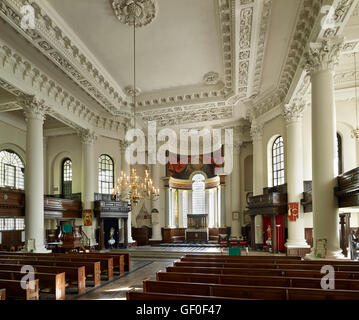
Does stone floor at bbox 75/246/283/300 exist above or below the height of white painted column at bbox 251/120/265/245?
below

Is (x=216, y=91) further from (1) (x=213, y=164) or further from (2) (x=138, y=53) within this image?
(1) (x=213, y=164)

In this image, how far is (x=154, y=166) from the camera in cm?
2102

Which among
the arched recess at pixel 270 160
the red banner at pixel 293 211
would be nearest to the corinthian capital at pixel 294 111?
the arched recess at pixel 270 160

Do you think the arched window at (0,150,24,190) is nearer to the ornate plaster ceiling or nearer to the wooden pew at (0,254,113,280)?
the ornate plaster ceiling

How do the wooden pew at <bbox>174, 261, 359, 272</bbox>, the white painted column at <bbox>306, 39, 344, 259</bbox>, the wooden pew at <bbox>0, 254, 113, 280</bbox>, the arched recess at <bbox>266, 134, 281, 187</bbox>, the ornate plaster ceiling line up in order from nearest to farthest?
the wooden pew at <bbox>174, 261, 359, 272</bbox>, the white painted column at <bbox>306, 39, 344, 259</bbox>, the wooden pew at <bbox>0, 254, 113, 280</bbox>, the ornate plaster ceiling, the arched recess at <bbox>266, 134, 281, 187</bbox>

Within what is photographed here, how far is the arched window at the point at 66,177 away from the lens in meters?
18.2

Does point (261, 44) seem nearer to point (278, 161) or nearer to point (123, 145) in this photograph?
point (278, 161)

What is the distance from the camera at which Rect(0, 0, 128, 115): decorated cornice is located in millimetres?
8695

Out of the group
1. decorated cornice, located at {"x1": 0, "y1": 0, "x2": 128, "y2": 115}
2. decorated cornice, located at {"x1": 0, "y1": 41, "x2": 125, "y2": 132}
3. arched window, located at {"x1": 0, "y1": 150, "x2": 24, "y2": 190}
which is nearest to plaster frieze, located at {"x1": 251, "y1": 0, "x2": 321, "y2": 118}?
decorated cornice, located at {"x1": 0, "y1": 0, "x2": 128, "y2": 115}

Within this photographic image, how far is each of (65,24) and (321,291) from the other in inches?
407

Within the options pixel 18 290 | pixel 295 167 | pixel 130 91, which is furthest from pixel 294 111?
pixel 18 290

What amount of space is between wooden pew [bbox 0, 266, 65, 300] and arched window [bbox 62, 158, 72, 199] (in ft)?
38.2

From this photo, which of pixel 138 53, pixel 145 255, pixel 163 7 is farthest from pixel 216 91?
pixel 145 255

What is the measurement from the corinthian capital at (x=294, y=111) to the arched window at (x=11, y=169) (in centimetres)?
1537
